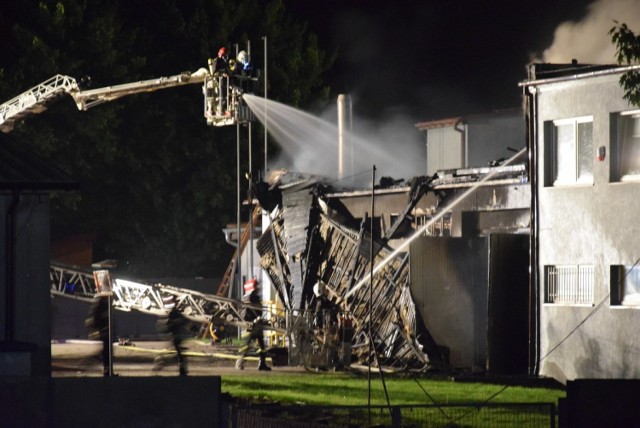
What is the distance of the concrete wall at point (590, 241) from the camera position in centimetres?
2548

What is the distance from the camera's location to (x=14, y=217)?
2042 cm

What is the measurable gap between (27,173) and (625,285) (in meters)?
11.7

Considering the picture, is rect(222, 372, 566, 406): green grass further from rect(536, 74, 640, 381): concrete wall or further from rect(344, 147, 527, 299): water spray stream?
rect(344, 147, 527, 299): water spray stream

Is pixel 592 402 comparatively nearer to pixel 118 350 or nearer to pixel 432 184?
pixel 432 184

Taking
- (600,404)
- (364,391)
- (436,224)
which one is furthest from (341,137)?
(600,404)

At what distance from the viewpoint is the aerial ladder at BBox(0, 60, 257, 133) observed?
1273 inches

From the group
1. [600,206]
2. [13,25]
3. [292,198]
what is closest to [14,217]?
[600,206]

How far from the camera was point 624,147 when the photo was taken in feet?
85.6

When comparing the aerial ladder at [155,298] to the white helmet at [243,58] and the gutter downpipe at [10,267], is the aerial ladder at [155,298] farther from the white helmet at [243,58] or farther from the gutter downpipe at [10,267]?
the gutter downpipe at [10,267]

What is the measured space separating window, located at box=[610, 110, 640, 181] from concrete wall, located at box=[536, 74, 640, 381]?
0.44 feet

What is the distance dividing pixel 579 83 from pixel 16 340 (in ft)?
40.6

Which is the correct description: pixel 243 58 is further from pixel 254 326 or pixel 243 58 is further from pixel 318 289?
pixel 254 326

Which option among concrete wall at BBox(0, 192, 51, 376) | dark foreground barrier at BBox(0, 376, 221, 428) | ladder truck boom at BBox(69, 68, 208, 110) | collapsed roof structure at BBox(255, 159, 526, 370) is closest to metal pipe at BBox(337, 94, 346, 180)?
collapsed roof structure at BBox(255, 159, 526, 370)

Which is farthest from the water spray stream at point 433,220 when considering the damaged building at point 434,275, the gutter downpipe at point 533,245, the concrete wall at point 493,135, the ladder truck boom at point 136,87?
the concrete wall at point 493,135
